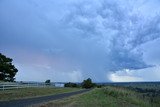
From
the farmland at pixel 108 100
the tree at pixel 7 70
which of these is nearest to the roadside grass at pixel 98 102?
the farmland at pixel 108 100

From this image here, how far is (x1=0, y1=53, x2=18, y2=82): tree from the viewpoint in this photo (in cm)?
6266

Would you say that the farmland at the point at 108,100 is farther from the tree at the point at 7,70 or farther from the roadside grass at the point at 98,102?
the tree at the point at 7,70

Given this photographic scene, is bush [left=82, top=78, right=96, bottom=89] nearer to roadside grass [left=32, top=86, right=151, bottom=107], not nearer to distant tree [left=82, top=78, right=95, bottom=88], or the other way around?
distant tree [left=82, top=78, right=95, bottom=88]

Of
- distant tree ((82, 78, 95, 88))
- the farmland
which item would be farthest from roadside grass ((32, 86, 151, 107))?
distant tree ((82, 78, 95, 88))

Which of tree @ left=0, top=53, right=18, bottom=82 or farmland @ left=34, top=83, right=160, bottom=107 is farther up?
tree @ left=0, top=53, right=18, bottom=82

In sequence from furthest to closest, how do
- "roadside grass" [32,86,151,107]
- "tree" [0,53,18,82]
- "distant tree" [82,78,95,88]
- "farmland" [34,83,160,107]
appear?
"distant tree" [82,78,95,88] → "tree" [0,53,18,82] → "farmland" [34,83,160,107] → "roadside grass" [32,86,151,107]

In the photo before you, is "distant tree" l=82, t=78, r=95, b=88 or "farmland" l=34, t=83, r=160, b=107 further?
"distant tree" l=82, t=78, r=95, b=88

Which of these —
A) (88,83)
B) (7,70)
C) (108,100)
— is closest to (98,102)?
(108,100)

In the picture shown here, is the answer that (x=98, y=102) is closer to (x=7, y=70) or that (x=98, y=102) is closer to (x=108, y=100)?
(x=108, y=100)

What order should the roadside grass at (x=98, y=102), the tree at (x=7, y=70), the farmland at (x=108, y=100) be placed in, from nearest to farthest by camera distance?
the roadside grass at (x=98, y=102) < the farmland at (x=108, y=100) < the tree at (x=7, y=70)

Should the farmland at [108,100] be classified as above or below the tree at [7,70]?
below

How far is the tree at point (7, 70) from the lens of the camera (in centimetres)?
6266

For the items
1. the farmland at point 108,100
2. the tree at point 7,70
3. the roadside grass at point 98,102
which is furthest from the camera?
the tree at point 7,70

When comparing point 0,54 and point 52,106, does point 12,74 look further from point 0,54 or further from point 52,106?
point 52,106
